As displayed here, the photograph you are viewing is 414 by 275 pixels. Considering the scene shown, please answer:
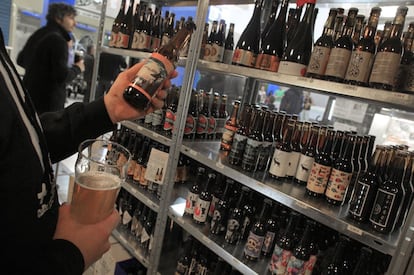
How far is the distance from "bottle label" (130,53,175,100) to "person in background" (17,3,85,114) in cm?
203

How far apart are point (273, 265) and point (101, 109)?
38.6 inches

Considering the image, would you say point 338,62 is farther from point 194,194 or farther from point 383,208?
point 194,194

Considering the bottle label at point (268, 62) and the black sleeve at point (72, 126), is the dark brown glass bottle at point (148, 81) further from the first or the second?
the bottle label at point (268, 62)

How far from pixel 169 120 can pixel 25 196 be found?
1352 millimetres

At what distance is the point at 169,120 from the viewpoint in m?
1.96

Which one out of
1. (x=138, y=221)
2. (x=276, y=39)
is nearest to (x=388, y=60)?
(x=276, y=39)

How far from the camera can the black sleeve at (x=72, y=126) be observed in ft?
3.59

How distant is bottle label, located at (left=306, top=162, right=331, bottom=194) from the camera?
1.28 meters

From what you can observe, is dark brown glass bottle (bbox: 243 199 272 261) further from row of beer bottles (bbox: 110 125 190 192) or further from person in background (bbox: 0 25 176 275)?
person in background (bbox: 0 25 176 275)

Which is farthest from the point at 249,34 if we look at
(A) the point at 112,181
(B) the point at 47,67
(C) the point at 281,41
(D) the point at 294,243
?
(B) the point at 47,67

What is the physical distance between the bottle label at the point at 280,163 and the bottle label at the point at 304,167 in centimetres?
6

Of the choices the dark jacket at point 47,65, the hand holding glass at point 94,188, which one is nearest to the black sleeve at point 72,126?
the hand holding glass at point 94,188

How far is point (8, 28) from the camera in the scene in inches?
242

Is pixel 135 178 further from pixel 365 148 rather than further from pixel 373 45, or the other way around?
pixel 373 45
